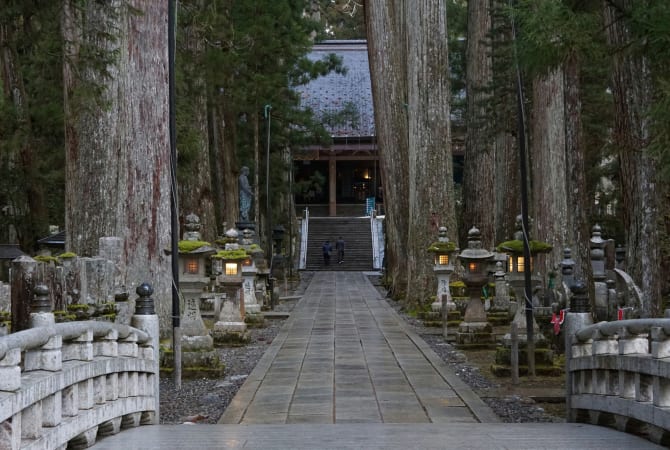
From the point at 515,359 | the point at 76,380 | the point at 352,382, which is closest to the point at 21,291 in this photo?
the point at 76,380

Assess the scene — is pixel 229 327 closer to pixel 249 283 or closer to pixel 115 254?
pixel 249 283

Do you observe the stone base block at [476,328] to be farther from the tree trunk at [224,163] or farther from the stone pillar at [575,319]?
the tree trunk at [224,163]

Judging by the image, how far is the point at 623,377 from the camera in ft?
23.9

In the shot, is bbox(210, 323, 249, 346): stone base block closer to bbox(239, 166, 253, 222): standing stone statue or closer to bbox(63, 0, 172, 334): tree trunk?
bbox(63, 0, 172, 334): tree trunk

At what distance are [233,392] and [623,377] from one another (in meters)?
5.39

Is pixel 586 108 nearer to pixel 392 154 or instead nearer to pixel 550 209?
pixel 392 154

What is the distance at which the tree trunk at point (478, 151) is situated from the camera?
30.8 metres

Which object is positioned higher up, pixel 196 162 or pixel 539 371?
pixel 196 162

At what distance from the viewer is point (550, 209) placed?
1745 centimetres

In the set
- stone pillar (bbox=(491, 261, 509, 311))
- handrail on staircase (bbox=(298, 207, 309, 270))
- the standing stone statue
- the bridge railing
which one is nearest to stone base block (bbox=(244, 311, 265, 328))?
stone pillar (bbox=(491, 261, 509, 311))

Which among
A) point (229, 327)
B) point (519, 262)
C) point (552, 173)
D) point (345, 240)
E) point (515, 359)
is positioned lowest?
point (229, 327)

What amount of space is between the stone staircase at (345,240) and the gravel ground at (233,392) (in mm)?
31873

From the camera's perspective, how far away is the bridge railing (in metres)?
5.16

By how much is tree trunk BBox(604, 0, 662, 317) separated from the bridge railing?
561 centimetres
